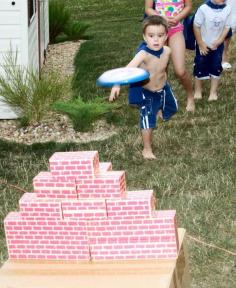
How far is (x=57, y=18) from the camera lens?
15750 millimetres

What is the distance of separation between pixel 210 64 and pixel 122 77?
551 cm

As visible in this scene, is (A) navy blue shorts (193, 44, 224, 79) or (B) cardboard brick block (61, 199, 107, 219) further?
(A) navy blue shorts (193, 44, 224, 79)

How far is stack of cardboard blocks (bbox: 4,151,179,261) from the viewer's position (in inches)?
169

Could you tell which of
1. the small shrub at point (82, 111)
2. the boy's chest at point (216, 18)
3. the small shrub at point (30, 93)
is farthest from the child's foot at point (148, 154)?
the boy's chest at point (216, 18)

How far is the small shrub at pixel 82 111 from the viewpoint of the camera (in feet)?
28.1

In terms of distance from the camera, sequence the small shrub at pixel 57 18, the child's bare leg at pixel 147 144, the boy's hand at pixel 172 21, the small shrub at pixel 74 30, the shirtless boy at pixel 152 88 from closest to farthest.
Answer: the shirtless boy at pixel 152 88 → the child's bare leg at pixel 147 144 → the boy's hand at pixel 172 21 → the small shrub at pixel 57 18 → the small shrub at pixel 74 30

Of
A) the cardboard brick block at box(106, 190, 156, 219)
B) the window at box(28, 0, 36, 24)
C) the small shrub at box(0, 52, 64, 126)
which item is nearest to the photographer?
the cardboard brick block at box(106, 190, 156, 219)

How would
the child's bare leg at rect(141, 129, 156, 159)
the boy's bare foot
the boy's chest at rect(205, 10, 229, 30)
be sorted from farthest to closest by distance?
the boy's bare foot → the boy's chest at rect(205, 10, 229, 30) → the child's bare leg at rect(141, 129, 156, 159)

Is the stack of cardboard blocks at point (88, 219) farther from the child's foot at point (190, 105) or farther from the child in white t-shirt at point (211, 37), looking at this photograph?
the child in white t-shirt at point (211, 37)

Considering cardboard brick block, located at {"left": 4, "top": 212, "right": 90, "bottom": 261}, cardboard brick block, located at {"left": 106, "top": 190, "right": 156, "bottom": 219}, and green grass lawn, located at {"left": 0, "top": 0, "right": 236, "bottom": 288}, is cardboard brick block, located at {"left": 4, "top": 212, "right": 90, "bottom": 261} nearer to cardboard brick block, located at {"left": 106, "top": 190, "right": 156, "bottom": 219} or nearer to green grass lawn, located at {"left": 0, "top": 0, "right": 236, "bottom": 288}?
cardboard brick block, located at {"left": 106, "top": 190, "right": 156, "bottom": 219}

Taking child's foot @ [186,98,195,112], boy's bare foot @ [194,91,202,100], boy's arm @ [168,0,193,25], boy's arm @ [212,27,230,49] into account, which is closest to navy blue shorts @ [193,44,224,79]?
boy's arm @ [212,27,230,49]

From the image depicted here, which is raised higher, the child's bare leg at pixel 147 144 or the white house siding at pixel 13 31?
the white house siding at pixel 13 31

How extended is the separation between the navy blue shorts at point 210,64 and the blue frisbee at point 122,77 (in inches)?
209

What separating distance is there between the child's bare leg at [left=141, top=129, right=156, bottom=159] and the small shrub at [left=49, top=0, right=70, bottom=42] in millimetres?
8299
